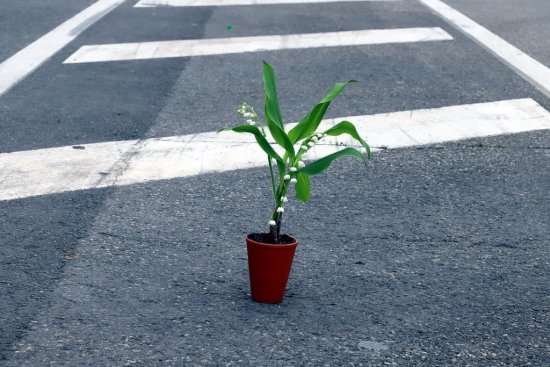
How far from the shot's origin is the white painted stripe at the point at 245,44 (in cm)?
971

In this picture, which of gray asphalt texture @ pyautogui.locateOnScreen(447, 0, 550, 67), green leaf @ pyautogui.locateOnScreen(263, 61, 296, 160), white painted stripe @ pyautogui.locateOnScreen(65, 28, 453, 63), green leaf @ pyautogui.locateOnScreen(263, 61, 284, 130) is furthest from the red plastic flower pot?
gray asphalt texture @ pyautogui.locateOnScreen(447, 0, 550, 67)

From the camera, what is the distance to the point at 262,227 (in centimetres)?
524

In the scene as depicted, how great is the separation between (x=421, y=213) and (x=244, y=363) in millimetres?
2108

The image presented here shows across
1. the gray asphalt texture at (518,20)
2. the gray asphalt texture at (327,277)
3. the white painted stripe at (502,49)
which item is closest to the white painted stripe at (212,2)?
the white painted stripe at (502,49)

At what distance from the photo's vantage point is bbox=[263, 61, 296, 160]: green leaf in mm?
4141

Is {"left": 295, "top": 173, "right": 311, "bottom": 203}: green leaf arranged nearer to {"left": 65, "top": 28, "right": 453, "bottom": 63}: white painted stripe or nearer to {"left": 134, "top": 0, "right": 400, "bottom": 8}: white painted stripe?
{"left": 65, "top": 28, "right": 453, "bottom": 63}: white painted stripe

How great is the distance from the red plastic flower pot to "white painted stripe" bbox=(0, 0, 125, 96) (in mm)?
4559

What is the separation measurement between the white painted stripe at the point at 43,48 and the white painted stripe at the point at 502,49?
4359 mm

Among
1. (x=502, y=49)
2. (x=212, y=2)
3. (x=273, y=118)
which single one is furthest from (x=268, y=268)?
(x=212, y=2)

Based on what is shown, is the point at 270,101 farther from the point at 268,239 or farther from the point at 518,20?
the point at 518,20

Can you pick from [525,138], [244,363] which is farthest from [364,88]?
[244,363]

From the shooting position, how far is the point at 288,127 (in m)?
7.35

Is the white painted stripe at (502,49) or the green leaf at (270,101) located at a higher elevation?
the green leaf at (270,101)

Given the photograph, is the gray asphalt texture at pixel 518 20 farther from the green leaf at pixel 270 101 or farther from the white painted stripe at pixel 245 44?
the green leaf at pixel 270 101
